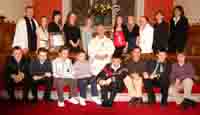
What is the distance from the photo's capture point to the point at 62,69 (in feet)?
20.0

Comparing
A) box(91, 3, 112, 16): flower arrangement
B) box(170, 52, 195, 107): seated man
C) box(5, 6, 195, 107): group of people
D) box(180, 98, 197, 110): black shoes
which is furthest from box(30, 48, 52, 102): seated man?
box(91, 3, 112, 16): flower arrangement

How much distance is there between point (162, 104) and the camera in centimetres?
604

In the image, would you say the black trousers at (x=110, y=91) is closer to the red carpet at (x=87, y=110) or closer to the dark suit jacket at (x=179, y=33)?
the red carpet at (x=87, y=110)

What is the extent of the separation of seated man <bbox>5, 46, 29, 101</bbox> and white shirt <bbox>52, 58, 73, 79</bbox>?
0.45 meters

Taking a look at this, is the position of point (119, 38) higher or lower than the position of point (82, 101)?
higher

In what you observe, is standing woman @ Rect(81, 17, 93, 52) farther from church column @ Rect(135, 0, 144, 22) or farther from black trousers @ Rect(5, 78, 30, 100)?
church column @ Rect(135, 0, 144, 22)

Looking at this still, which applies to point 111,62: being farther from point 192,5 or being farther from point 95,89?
point 192,5

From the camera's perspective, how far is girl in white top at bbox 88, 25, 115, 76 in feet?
A: 21.0

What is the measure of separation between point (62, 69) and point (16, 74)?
711 millimetres

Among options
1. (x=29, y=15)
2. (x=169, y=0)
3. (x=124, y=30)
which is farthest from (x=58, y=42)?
(x=169, y=0)

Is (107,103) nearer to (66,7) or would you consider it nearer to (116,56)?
(116,56)

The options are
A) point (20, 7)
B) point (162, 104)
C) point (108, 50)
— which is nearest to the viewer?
point (162, 104)

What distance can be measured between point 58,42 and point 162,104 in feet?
6.88

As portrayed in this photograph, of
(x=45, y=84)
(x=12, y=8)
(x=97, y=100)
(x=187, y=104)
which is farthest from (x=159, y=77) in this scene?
(x=12, y=8)
